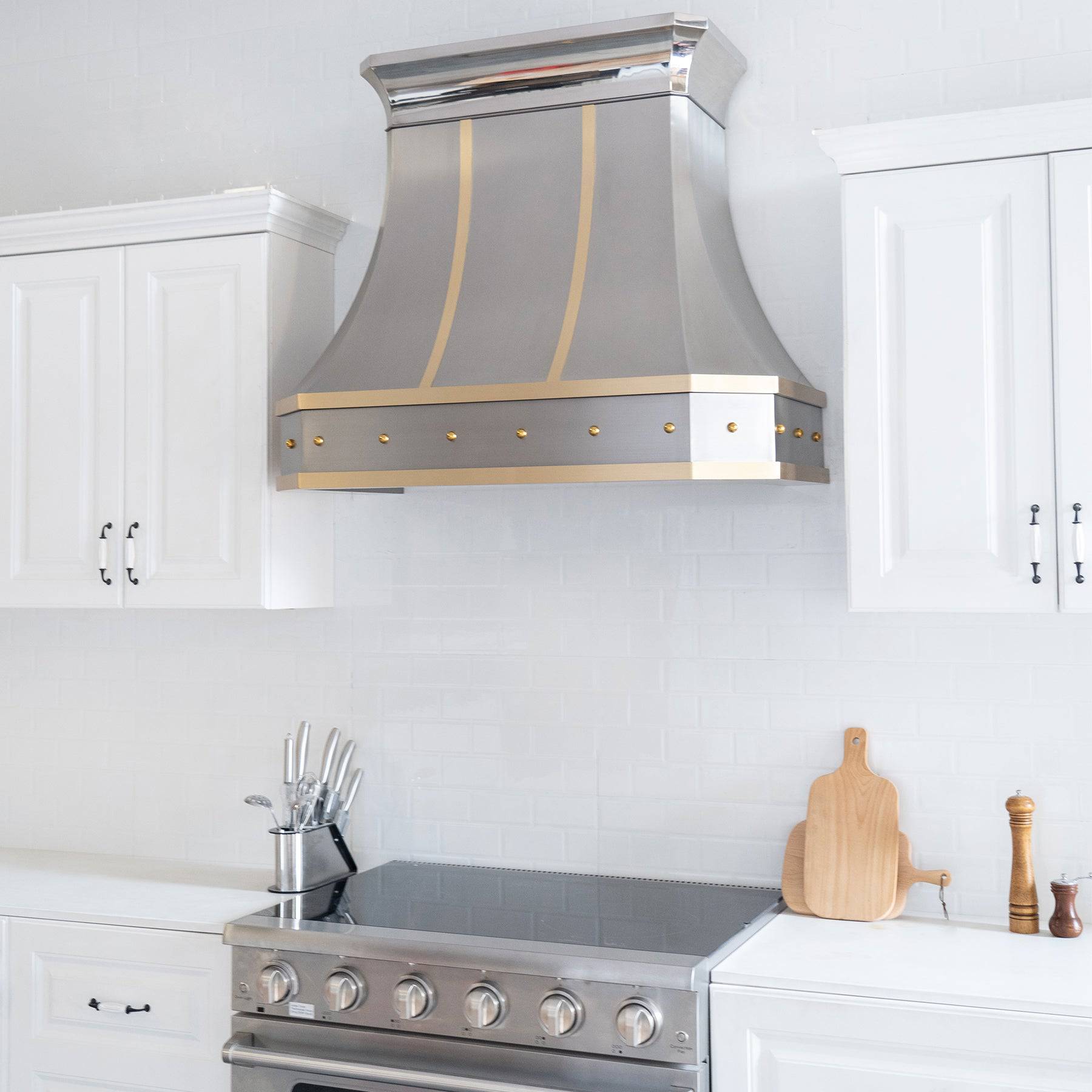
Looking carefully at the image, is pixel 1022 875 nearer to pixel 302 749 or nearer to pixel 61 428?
pixel 302 749

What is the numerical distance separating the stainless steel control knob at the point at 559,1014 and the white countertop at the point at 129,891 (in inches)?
28.9

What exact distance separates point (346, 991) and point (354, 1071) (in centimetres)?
14

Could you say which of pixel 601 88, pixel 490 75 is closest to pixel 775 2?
pixel 601 88

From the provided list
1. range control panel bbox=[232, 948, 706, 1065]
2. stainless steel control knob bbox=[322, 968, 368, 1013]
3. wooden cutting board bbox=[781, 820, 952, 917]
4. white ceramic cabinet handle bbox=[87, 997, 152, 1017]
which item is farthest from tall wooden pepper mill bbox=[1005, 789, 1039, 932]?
white ceramic cabinet handle bbox=[87, 997, 152, 1017]

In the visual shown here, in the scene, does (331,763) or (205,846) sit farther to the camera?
(205,846)

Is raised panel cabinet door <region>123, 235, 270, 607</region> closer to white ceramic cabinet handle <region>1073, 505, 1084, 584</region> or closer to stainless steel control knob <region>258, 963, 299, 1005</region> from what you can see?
stainless steel control knob <region>258, 963, 299, 1005</region>

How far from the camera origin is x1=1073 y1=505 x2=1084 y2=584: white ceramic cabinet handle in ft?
7.48

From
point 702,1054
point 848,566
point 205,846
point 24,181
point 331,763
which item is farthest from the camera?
point 24,181

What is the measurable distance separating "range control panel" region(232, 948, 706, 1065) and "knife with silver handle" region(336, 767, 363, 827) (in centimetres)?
55

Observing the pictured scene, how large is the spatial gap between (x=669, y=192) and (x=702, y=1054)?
166 centimetres

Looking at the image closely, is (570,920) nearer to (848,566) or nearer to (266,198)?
(848,566)

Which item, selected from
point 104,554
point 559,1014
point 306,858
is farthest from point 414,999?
point 104,554

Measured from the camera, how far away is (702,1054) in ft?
7.36

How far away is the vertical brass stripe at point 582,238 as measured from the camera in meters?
2.53
